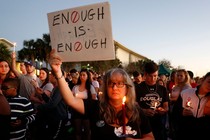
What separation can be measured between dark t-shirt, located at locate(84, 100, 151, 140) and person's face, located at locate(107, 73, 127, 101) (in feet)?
0.61

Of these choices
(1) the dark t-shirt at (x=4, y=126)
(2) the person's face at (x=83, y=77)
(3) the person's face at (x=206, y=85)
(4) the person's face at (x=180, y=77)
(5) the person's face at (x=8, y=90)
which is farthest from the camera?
(2) the person's face at (x=83, y=77)

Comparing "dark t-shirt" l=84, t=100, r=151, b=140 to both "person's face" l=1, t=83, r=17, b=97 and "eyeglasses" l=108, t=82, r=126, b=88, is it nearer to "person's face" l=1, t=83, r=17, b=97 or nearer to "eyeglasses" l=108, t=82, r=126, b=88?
"eyeglasses" l=108, t=82, r=126, b=88

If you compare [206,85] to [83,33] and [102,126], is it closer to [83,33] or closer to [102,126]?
[83,33]

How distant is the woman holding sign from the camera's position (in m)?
2.56

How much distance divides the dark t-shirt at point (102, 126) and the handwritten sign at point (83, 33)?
857 millimetres

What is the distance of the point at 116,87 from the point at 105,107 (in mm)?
211

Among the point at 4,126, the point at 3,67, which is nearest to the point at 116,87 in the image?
the point at 4,126

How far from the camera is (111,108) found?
2.69 metres

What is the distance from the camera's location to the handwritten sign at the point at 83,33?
3420mm

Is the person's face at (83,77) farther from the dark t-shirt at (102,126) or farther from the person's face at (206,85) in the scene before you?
the dark t-shirt at (102,126)

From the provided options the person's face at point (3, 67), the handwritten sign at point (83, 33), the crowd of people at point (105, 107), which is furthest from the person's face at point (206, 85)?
the person's face at point (3, 67)

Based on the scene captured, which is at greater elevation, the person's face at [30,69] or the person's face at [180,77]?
the person's face at [30,69]

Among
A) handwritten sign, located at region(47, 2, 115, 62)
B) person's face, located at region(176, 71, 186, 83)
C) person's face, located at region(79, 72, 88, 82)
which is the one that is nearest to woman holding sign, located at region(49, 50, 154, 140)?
handwritten sign, located at region(47, 2, 115, 62)

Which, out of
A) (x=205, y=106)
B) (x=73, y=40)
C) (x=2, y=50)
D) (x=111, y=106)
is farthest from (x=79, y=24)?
(x=2, y=50)
